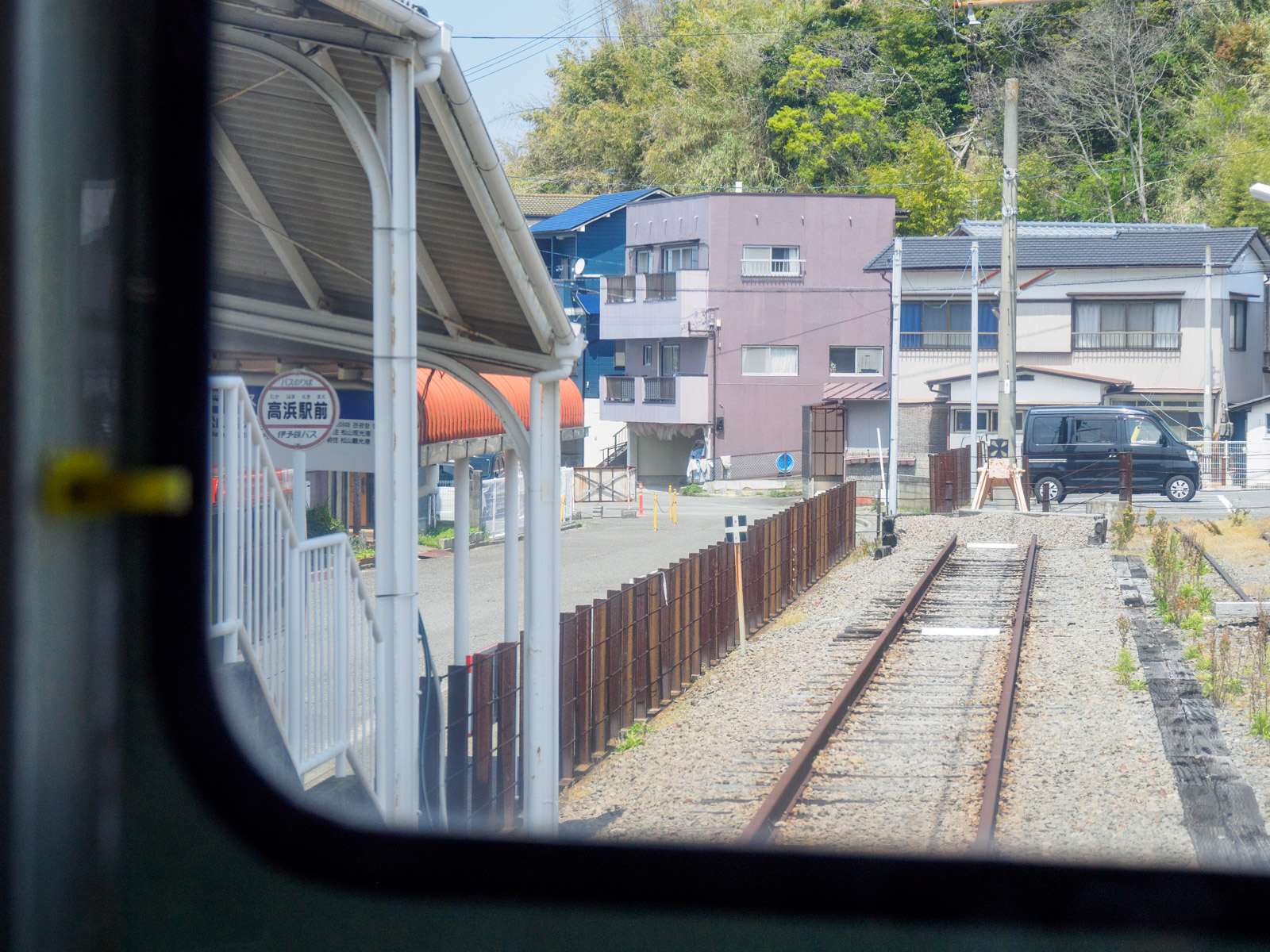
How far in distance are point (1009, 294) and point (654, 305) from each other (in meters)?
13.3

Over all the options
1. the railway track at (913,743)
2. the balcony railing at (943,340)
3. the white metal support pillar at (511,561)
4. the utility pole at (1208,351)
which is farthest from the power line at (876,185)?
the white metal support pillar at (511,561)

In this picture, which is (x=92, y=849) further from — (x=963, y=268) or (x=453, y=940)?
(x=963, y=268)

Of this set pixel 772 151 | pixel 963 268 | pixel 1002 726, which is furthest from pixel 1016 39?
pixel 1002 726

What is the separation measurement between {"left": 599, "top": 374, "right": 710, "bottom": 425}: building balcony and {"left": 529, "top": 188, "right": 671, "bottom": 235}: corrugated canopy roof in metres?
4.78

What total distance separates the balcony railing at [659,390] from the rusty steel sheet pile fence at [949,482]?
12034mm

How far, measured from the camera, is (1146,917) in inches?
76.1

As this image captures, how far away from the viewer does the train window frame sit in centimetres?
A: 196

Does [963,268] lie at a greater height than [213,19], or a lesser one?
greater

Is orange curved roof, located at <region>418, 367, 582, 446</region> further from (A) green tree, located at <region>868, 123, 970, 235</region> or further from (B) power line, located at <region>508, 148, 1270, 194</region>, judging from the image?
(A) green tree, located at <region>868, 123, 970, 235</region>

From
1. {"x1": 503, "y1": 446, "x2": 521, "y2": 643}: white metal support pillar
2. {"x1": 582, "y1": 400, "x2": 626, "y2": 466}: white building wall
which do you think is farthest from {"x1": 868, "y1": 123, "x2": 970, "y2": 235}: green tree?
{"x1": 503, "y1": 446, "x2": 521, "y2": 643}: white metal support pillar

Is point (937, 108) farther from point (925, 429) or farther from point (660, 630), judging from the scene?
point (660, 630)

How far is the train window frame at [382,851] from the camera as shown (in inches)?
77.0

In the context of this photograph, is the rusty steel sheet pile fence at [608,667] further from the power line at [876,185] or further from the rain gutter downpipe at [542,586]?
the power line at [876,185]

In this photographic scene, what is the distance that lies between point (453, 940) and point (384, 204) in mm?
2120
